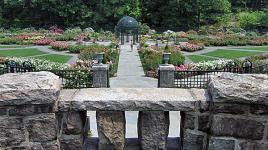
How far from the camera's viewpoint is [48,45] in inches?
1409

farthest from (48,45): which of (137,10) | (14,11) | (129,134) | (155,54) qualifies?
(129,134)

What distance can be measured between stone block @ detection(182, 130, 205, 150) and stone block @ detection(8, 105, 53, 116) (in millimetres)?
1353

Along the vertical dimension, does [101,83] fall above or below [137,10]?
below

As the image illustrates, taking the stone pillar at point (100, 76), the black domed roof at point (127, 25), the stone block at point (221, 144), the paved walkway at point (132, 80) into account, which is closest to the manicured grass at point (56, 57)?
the paved walkway at point (132, 80)

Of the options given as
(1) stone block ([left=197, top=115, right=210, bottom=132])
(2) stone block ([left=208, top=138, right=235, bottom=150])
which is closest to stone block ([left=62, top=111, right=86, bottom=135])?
(1) stone block ([left=197, top=115, right=210, bottom=132])

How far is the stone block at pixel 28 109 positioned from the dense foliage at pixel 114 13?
4843 centimetres

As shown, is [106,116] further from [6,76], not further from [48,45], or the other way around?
[48,45]

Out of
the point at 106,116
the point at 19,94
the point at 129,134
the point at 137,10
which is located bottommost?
the point at 129,134

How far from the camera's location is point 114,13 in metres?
52.0

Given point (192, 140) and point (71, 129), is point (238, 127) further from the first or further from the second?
point (71, 129)

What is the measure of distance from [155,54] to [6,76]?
68.8 feet

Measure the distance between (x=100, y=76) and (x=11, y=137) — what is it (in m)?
12.3

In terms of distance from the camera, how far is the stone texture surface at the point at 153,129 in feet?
12.6

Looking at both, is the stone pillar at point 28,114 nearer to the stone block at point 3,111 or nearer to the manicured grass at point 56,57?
the stone block at point 3,111
